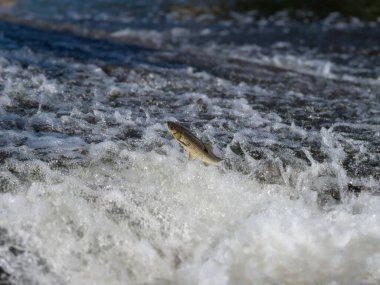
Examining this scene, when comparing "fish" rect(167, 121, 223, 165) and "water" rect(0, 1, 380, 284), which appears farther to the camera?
"fish" rect(167, 121, 223, 165)

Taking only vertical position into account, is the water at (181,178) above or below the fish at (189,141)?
below

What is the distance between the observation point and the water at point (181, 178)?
3.44 meters

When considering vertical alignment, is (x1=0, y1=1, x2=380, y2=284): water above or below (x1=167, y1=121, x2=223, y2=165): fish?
below

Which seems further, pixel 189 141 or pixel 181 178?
pixel 181 178

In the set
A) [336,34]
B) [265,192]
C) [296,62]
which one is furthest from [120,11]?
[265,192]

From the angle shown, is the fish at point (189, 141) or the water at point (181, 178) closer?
the water at point (181, 178)

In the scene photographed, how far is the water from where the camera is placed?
3438 mm

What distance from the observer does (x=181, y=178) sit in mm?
4090

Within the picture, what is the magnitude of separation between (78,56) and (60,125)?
3.36 m

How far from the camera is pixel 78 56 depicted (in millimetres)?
8180

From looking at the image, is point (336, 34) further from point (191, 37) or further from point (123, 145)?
point (123, 145)

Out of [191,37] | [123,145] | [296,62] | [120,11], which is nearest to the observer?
[123,145]

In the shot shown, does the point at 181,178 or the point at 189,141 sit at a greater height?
the point at 189,141

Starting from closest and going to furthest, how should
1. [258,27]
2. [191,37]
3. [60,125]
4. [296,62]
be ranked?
[60,125]
[296,62]
[191,37]
[258,27]
